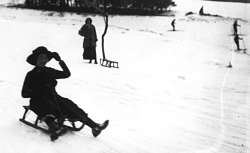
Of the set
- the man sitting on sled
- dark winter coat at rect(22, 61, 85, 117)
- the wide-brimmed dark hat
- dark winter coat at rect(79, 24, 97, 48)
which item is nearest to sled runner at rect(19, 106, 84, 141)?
the man sitting on sled

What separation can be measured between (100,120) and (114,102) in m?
1.44

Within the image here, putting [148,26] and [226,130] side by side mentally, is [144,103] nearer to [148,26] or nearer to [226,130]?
[226,130]

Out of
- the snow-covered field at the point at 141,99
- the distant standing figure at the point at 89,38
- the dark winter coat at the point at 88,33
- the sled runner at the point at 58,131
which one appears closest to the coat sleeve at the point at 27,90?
the sled runner at the point at 58,131

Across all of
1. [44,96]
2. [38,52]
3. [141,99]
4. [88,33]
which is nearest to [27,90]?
[44,96]

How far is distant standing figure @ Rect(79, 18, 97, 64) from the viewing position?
13117 millimetres

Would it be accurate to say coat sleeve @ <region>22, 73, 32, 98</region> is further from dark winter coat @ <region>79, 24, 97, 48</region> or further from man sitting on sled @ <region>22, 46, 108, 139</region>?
dark winter coat @ <region>79, 24, 97, 48</region>

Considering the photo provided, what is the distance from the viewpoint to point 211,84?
1263 centimetres

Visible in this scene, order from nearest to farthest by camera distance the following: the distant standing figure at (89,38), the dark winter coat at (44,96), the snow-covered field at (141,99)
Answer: the dark winter coat at (44,96)
the snow-covered field at (141,99)
the distant standing figure at (89,38)

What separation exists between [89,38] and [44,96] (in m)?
7.65

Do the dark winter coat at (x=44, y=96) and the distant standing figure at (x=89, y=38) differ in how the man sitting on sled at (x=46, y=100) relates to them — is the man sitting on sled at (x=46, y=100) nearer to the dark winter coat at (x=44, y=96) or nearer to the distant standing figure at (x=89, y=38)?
the dark winter coat at (x=44, y=96)

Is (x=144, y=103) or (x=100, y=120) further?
(x=144, y=103)

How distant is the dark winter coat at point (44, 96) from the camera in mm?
5689

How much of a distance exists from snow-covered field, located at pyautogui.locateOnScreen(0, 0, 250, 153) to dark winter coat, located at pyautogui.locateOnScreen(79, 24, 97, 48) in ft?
2.47

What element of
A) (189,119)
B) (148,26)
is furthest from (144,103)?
(148,26)
